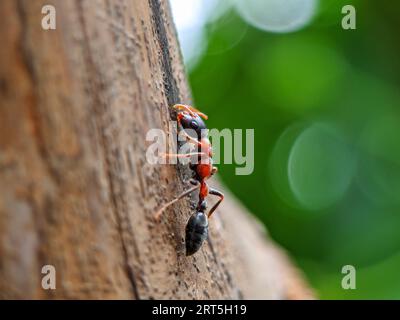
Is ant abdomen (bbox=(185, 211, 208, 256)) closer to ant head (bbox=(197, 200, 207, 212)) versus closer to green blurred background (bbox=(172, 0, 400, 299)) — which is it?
ant head (bbox=(197, 200, 207, 212))

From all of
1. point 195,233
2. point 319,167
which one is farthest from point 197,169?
point 319,167

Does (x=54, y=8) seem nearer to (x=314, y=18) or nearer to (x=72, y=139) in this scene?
(x=72, y=139)

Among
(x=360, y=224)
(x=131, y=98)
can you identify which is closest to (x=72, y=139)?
(x=131, y=98)

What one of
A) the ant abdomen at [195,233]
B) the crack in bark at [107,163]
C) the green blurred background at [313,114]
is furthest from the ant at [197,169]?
the green blurred background at [313,114]

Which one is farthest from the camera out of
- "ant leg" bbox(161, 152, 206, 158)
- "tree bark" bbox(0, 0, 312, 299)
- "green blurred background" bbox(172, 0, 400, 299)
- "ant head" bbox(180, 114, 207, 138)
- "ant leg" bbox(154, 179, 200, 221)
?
"green blurred background" bbox(172, 0, 400, 299)

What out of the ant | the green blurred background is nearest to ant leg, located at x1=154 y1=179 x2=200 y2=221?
the ant

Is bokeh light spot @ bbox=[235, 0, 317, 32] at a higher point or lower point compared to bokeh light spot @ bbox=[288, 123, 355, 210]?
higher

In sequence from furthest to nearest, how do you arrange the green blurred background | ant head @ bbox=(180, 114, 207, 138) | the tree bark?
the green blurred background
ant head @ bbox=(180, 114, 207, 138)
the tree bark

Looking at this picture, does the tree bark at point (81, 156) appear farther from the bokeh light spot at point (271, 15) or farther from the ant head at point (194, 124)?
the bokeh light spot at point (271, 15)
